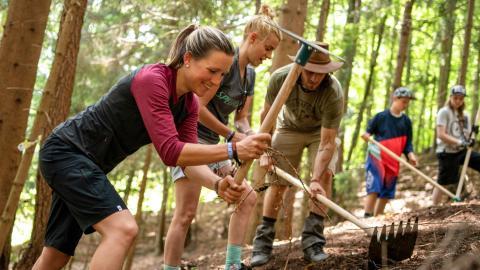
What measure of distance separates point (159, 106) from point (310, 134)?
2.70 meters

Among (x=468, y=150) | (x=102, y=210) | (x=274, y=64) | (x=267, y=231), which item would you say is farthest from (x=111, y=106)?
(x=468, y=150)

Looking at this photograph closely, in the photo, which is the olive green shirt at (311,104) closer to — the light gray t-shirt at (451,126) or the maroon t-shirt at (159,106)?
the maroon t-shirt at (159,106)

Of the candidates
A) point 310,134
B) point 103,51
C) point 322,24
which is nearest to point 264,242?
point 310,134

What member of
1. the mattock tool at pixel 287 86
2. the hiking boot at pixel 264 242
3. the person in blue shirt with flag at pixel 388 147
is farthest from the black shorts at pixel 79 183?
the person in blue shirt with flag at pixel 388 147

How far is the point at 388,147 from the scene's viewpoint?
30.9ft

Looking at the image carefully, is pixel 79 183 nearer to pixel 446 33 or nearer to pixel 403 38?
pixel 403 38

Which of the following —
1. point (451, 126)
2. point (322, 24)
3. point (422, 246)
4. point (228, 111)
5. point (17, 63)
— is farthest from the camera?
point (322, 24)

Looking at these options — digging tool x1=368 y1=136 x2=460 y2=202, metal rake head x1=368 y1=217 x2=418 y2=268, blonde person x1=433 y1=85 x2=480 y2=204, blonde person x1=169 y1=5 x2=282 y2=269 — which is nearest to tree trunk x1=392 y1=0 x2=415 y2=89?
blonde person x1=433 y1=85 x2=480 y2=204

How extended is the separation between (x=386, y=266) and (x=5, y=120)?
13.6ft

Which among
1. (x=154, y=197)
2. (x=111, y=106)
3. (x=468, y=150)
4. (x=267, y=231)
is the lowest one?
(x=154, y=197)

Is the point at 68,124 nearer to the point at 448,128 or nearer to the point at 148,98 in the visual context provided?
the point at 148,98

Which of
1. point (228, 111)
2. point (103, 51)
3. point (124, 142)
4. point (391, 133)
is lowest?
point (391, 133)

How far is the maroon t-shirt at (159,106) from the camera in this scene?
3.15m

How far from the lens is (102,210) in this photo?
127 inches
